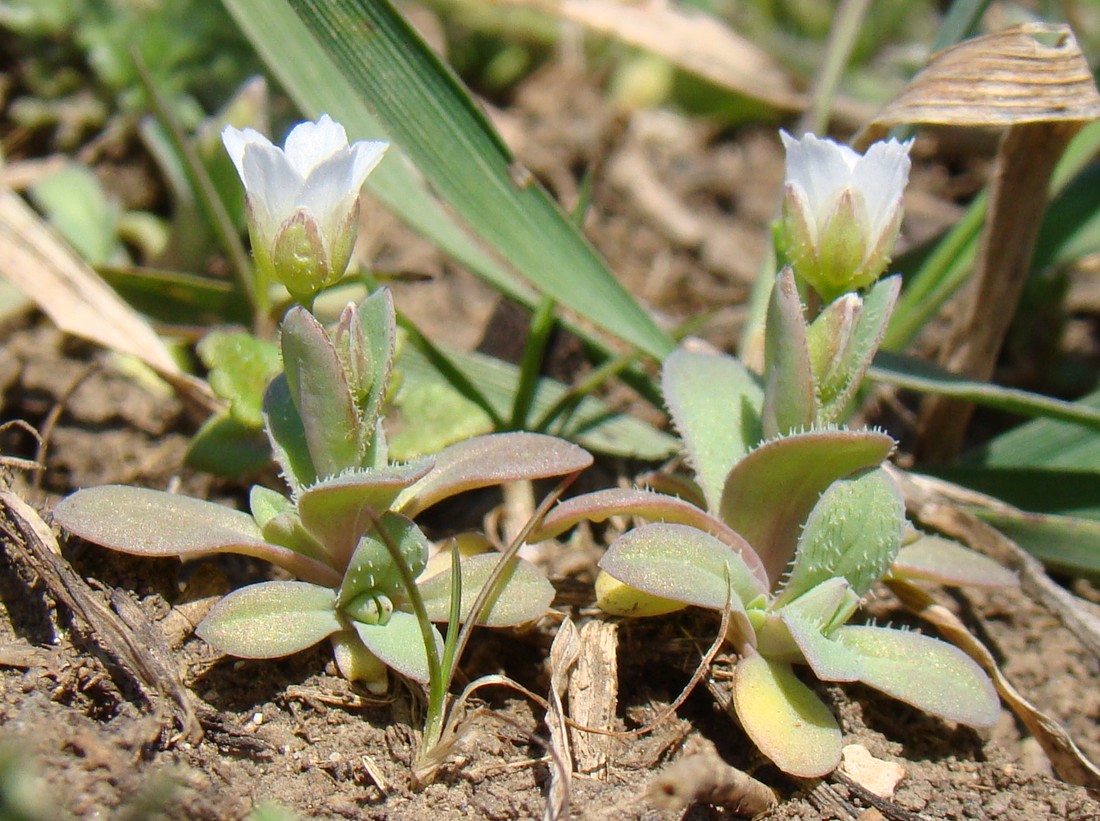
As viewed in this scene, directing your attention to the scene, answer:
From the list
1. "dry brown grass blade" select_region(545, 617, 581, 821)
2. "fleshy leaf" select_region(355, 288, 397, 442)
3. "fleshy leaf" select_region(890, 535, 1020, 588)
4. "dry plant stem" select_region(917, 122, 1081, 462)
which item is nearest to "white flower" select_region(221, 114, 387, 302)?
"fleshy leaf" select_region(355, 288, 397, 442)

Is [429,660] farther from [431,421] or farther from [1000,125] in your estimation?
[1000,125]

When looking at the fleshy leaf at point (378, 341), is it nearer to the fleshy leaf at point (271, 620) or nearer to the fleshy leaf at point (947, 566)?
the fleshy leaf at point (271, 620)

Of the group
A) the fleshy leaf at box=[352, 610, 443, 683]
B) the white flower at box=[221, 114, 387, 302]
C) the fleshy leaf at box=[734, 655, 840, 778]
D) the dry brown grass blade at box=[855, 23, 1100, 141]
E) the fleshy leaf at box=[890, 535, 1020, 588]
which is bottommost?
the fleshy leaf at box=[734, 655, 840, 778]

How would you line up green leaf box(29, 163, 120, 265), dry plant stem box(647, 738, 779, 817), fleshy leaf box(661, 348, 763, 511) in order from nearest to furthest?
dry plant stem box(647, 738, 779, 817), fleshy leaf box(661, 348, 763, 511), green leaf box(29, 163, 120, 265)

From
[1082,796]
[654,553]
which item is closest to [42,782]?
[654,553]

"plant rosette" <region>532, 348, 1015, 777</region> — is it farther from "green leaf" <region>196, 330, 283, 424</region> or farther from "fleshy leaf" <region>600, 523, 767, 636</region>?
"green leaf" <region>196, 330, 283, 424</region>

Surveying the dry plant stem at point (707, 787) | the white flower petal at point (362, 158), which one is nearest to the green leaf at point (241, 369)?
the white flower petal at point (362, 158)
